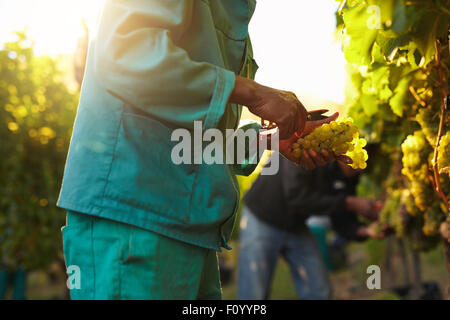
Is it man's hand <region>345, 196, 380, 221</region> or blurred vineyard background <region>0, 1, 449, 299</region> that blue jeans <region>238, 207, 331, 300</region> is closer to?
man's hand <region>345, 196, 380, 221</region>

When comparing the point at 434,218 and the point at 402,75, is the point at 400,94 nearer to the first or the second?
the point at 402,75

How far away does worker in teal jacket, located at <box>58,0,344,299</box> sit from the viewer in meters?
1.31

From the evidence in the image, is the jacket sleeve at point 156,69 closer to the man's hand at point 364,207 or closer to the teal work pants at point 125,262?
the teal work pants at point 125,262

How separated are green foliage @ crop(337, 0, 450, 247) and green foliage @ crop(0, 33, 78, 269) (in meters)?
4.30

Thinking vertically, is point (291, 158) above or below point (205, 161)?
above

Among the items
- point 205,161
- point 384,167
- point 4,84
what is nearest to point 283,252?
point 384,167

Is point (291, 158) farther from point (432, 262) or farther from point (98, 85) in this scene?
point (432, 262)

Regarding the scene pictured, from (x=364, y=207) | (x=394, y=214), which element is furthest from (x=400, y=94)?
(x=364, y=207)

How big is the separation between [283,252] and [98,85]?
3.54m

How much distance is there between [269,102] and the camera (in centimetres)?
138

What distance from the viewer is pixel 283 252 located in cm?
459

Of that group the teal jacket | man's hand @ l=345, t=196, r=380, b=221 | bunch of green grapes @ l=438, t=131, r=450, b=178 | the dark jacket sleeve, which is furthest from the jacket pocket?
the dark jacket sleeve

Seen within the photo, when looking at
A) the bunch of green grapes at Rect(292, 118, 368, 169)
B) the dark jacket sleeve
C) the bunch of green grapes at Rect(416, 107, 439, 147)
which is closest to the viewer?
the bunch of green grapes at Rect(292, 118, 368, 169)
